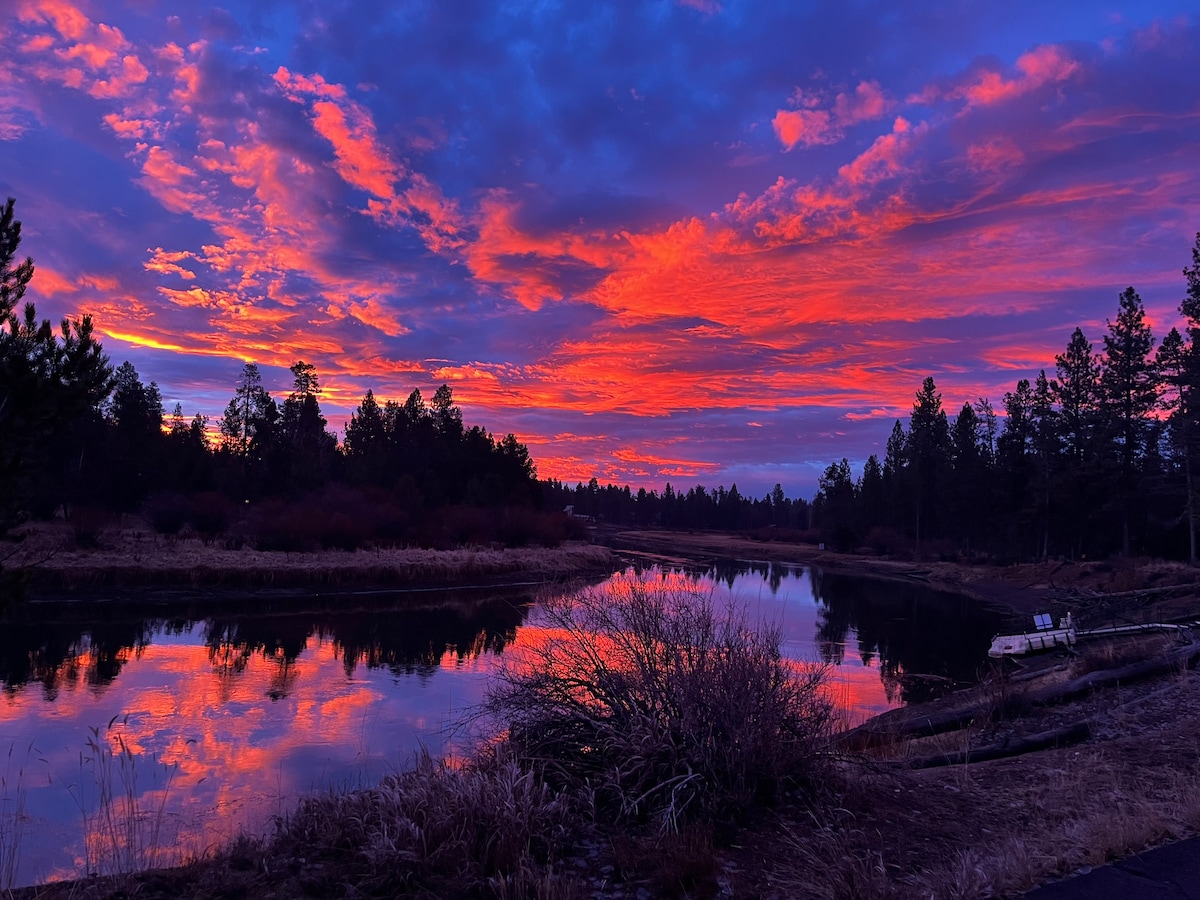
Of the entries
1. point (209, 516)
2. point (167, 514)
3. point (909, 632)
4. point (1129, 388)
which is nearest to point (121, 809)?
point (909, 632)

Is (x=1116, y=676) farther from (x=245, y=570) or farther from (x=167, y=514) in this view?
(x=167, y=514)

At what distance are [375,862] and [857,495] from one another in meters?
104

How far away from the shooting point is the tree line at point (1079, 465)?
153ft

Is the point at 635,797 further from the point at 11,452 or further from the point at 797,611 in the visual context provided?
the point at 797,611

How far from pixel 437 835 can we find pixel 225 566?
112 feet

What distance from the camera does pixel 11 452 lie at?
25.2ft

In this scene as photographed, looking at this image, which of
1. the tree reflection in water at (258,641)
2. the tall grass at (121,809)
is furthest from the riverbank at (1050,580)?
the tall grass at (121,809)

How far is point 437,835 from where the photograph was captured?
6.13 meters

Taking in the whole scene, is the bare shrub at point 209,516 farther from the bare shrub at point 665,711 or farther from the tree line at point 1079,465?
the tree line at point 1079,465

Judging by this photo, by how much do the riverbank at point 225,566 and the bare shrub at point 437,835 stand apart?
18.3m

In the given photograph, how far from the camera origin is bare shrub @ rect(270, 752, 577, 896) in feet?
18.7

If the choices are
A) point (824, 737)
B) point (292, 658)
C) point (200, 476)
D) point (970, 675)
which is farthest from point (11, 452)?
point (200, 476)

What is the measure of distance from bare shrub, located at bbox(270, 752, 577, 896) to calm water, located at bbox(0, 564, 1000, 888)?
1.90 m

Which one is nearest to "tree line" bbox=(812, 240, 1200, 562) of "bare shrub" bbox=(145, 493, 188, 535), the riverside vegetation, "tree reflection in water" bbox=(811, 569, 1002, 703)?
"tree reflection in water" bbox=(811, 569, 1002, 703)
